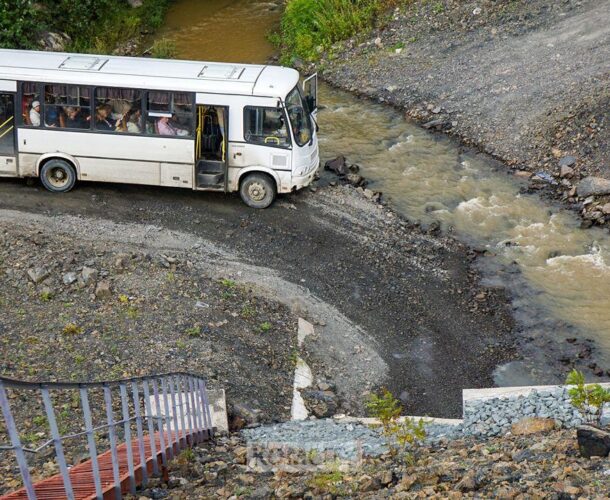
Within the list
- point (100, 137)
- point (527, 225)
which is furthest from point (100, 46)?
point (527, 225)

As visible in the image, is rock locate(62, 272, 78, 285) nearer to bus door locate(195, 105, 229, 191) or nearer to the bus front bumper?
bus door locate(195, 105, 229, 191)

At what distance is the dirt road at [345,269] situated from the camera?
14.3 metres

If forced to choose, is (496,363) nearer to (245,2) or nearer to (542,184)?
(542,184)

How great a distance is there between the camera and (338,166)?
20.5m

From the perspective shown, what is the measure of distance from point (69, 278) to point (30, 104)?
4671 millimetres

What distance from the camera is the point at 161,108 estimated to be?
57.1ft

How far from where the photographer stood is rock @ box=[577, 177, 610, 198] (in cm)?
1925

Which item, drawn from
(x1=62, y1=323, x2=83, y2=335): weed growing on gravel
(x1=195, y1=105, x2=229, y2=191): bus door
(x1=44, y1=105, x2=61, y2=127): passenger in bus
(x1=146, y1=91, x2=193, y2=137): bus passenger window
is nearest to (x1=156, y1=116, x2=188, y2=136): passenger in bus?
(x1=146, y1=91, x2=193, y2=137): bus passenger window

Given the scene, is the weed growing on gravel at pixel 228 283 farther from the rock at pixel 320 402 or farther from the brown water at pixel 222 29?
the brown water at pixel 222 29

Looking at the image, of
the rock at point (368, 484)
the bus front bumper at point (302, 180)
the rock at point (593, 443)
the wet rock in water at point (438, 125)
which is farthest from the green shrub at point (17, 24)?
the rock at point (593, 443)

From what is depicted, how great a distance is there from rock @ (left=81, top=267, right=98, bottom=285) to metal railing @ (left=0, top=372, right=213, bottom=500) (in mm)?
3445

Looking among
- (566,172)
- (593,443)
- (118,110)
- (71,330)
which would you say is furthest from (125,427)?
(566,172)

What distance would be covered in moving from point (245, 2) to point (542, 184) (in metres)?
16.7

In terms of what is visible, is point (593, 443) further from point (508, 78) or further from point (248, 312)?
point (508, 78)
